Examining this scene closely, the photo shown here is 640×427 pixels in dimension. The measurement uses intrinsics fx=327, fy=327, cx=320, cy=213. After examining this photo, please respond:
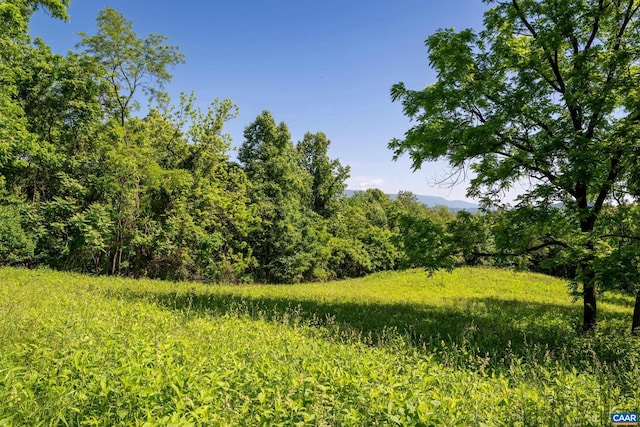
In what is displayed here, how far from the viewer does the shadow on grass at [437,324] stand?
6.67m

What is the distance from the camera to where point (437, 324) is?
31.6 feet

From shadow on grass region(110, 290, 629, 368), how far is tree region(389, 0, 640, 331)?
4.86ft

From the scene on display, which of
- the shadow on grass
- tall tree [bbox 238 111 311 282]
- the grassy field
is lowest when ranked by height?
the shadow on grass

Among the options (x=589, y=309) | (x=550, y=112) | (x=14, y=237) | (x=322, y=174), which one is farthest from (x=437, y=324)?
(x=322, y=174)

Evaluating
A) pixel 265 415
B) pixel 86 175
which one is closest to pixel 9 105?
pixel 86 175

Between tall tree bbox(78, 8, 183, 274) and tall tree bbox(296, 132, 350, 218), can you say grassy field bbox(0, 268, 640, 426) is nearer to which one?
tall tree bbox(78, 8, 183, 274)

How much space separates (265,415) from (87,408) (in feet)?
5.34

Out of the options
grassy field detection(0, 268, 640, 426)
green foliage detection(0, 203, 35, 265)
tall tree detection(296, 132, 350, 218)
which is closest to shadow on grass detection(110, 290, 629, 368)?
grassy field detection(0, 268, 640, 426)

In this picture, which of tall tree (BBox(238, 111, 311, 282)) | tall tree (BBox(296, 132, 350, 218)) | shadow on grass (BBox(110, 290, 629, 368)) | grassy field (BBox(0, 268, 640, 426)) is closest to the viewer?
grassy field (BBox(0, 268, 640, 426))

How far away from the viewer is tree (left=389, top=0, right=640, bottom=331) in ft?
23.8

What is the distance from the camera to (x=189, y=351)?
4.68m

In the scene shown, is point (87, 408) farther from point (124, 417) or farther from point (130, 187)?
point (130, 187)

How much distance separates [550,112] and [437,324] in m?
6.68

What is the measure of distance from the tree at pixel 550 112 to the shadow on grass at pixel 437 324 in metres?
1.48
